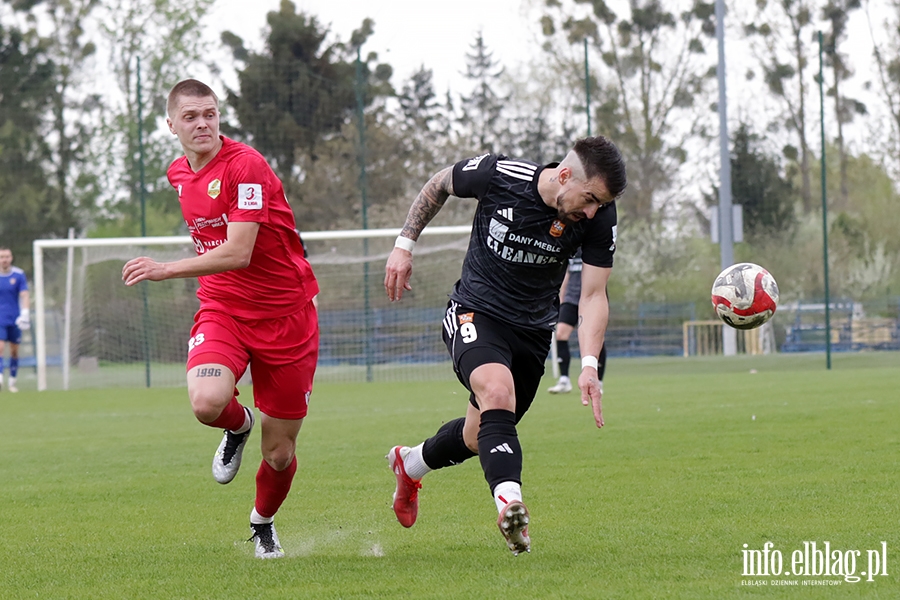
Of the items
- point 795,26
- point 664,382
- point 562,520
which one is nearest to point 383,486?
point 562,520

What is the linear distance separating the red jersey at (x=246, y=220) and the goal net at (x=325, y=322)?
47.0ft

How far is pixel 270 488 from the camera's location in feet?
17.9

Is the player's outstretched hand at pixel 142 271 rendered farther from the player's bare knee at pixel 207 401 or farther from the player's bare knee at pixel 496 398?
the player's bare knee at pixel 496 398

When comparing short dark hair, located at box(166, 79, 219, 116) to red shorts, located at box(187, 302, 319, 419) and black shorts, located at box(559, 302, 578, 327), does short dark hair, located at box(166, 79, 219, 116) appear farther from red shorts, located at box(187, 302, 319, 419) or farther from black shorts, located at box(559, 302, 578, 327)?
black shorts, located at box(559, 302, 578, 327)

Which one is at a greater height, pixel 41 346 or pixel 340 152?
pixel 340 152

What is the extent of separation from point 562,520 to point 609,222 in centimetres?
149

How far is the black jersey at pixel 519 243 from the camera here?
525cm

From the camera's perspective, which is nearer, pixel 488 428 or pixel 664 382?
pixel 488 428

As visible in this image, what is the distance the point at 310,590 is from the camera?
4.28 meters

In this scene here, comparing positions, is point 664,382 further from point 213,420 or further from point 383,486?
point 213,420

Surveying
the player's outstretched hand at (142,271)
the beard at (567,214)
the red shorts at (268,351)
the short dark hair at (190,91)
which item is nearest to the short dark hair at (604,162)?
the beard at (567,214)

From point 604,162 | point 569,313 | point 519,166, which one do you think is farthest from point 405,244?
point 569,313

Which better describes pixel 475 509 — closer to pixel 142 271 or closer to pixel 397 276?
pixel 397 276

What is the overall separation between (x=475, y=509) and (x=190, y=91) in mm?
2569
